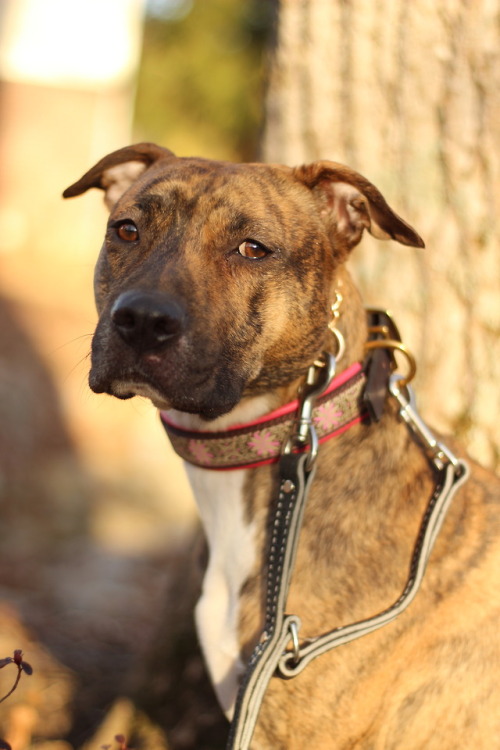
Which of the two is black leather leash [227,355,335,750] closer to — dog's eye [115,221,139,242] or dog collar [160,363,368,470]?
dog collar [160,363,368,470]

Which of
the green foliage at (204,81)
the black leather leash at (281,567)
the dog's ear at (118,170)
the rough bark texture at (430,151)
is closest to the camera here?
the black leather leash at (281,567)

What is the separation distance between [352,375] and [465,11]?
6.35 ft

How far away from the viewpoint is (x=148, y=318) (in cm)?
250

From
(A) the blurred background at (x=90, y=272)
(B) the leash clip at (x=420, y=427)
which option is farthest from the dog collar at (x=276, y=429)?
(A) the blurred background at (x=90, y=272)

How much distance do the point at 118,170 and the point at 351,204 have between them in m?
1.13

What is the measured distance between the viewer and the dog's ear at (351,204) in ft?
9.70

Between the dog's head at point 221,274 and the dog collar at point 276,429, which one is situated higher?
the dog's head at point 221,274

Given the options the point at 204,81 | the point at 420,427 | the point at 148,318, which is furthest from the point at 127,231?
the point at 204,81

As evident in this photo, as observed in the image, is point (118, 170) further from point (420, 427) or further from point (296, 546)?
point (296, 546)

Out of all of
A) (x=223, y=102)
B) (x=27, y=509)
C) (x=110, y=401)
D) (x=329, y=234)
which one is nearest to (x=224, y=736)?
(x=329, y=234)

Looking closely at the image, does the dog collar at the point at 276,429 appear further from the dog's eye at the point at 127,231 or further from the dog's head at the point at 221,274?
the dog's eye at the point at 127,231

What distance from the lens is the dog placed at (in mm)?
2686

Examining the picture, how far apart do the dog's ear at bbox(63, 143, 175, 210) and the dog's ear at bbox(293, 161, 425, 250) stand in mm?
639

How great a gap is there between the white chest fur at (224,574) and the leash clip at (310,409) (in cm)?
28
